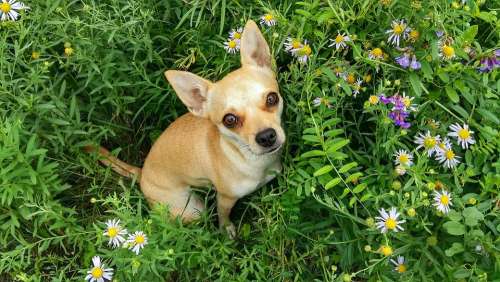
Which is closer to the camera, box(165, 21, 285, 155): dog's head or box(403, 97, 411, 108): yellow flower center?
box(403, 97, 411, 108): yellow flower center

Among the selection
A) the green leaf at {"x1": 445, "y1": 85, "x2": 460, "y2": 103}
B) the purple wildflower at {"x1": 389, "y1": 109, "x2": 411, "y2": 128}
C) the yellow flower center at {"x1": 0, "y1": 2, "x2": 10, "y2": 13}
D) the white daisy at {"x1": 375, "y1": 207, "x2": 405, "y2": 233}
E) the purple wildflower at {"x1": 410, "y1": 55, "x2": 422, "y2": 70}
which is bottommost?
the white daisy at {"x1": 375, "y1": 207, "x2": 405, "y2": 233}

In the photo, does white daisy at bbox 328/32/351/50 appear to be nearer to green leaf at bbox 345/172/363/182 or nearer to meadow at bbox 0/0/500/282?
meadow at bbox 0/0/500/282

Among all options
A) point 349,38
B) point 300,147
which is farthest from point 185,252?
point 349,38

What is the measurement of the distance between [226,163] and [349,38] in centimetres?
105

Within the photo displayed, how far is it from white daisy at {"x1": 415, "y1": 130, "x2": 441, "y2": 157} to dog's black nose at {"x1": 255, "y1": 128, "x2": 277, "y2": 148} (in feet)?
2.32

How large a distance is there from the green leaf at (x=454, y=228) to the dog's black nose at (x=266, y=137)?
3.04 ft

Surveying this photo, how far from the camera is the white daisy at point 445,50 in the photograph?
91.0 inches

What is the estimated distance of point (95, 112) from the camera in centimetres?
357

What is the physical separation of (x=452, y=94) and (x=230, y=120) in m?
1.12

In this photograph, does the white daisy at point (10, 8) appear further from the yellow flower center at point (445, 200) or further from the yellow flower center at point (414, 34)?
the yellow flower center at point (445, 200)

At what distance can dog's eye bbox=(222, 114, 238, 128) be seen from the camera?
2777mm

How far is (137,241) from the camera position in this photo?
99.6 inches

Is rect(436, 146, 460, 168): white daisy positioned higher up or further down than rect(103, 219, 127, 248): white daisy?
higher up

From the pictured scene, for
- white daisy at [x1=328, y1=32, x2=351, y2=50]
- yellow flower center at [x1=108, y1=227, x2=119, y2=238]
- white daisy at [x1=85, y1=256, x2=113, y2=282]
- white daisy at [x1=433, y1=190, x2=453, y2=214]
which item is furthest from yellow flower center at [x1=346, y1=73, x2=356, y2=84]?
white daisy at [x1=85, y1=256, x2=113, y2=282]
